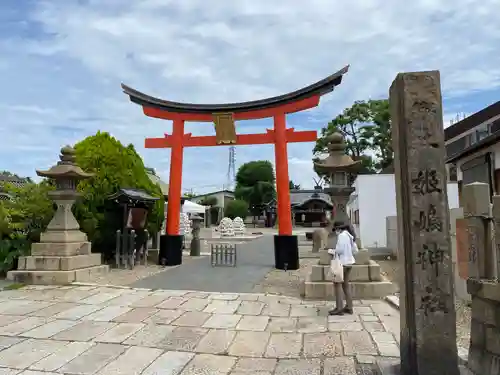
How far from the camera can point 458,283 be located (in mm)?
7898

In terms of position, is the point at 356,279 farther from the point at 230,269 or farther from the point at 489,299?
the point at 230,269

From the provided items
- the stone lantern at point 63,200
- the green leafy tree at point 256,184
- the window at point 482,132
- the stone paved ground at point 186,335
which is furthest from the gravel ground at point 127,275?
the green leafy tree at point 256,184

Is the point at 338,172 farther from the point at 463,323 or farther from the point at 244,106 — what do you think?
the point at 244,106

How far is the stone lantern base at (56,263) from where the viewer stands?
962 centimetres

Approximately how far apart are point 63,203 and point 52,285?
86.0 inches

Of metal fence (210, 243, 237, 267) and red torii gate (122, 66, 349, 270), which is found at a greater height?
red torii gate (122, 66, 349, 270)

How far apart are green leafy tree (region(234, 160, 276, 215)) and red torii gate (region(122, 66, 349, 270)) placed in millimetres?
40873

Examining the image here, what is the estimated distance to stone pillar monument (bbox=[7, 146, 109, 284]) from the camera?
31.9 ft

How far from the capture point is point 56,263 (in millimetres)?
9789

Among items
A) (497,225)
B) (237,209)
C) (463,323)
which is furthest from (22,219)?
(237,209)

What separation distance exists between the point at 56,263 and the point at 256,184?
4568cm

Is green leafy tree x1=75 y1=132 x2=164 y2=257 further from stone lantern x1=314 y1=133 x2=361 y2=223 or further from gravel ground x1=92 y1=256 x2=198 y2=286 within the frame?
stone lantern x1=314 y1=133 x2=361 y2=223

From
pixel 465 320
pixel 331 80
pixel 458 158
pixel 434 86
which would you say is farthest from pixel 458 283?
pixel 458 158

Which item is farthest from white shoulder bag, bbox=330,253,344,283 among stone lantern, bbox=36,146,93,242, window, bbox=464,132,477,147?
window, bbox=464,132,477,147
